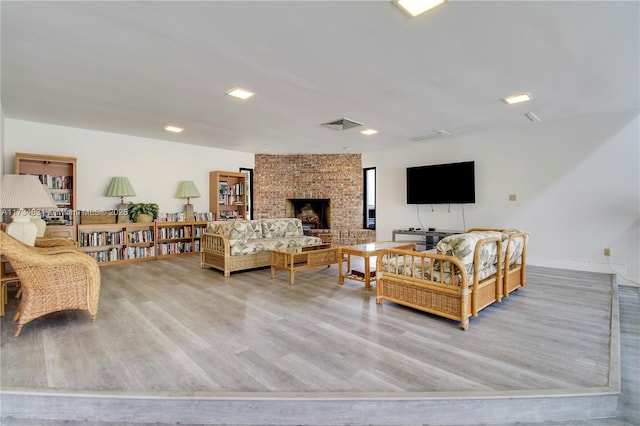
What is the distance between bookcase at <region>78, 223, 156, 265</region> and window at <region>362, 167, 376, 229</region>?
5.07 m

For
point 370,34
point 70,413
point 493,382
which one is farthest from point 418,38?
point 70,413

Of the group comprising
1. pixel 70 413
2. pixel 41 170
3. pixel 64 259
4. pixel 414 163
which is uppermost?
pixel 414 163

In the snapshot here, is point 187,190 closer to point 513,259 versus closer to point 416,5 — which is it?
point 416,5

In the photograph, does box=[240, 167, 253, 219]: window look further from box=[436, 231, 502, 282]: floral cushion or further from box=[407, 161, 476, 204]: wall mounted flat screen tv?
box=[436, 231, 502, 282]: floral cushion

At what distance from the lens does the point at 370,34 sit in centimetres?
249

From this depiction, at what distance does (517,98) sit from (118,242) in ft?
22.8

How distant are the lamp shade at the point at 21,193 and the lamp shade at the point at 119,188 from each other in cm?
234

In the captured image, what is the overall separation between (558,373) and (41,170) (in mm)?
7265

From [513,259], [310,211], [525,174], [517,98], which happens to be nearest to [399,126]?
[517,98]

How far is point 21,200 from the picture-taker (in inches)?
125

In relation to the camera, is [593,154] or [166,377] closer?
[166,377]

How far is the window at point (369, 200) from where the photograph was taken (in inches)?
320

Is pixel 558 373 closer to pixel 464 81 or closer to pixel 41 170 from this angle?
pixel 464 81

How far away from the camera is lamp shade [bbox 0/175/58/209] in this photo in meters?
3.15
